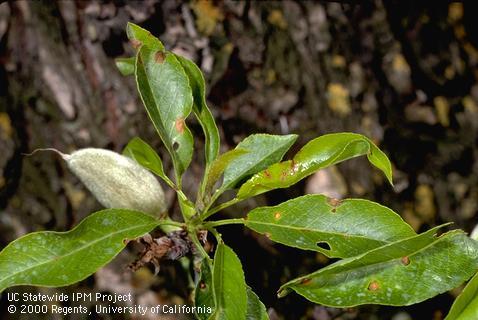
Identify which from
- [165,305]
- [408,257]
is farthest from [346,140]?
[165,305]

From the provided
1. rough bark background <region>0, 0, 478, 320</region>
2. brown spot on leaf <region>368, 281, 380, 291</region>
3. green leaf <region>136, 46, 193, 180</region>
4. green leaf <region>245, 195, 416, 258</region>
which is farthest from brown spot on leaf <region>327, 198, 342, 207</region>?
rough bark background <region>0, 0, 478, 320</region>

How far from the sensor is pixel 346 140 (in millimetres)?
662

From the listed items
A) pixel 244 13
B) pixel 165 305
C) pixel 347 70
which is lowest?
pixel 165 305

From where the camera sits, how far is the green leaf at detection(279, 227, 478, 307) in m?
0.63

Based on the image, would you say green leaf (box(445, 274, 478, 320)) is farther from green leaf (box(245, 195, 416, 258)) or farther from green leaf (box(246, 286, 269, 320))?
green leaf (box(246, 286, 269, 320))

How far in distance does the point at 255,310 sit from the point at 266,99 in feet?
1.77

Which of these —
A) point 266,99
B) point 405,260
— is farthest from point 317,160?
point 266,99

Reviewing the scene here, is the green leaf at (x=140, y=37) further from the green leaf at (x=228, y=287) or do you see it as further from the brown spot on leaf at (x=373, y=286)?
the brown spot on leaf at (x=373, y=286)

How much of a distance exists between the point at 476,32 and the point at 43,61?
1002 millimetres

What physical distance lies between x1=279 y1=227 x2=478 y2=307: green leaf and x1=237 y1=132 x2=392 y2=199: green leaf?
0.33 ft

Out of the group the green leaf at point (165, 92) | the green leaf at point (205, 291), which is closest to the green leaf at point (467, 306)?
the green leaf at point (205, 291)

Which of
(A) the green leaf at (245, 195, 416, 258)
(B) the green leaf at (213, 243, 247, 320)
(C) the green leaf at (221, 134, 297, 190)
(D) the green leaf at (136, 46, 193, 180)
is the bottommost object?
(B) the green leaf at (213, 243, 247, 320)

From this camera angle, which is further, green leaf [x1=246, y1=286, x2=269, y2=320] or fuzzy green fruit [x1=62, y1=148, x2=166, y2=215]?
fuzzy green fruit [x1=62, y1=148, x2=166, y2=215]

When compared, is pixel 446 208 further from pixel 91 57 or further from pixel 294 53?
pixel 91 57
